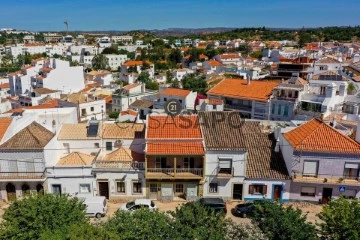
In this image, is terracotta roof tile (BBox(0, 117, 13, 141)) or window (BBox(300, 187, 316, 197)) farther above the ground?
terracotta roof tile (BBox(0, 117, 13, 141))

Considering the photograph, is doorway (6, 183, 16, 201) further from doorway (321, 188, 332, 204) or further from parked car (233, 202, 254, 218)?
doorway (321, 188, 332, 204)

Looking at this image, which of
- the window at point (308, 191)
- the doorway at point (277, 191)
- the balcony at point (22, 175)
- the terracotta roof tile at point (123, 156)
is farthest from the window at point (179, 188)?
the balcony at point (22, 175)

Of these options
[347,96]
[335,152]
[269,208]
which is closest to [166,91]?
[347,96]

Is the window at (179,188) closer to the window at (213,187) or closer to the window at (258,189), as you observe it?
the window at (213,187)

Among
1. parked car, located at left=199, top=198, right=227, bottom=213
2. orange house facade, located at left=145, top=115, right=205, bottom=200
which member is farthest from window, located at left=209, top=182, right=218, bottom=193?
parked car, located at left=199, top=198, right=227, bottom=213

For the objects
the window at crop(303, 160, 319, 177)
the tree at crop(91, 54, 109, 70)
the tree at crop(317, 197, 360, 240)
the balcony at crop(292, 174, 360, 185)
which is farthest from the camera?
the tree at crop(91, 54, 109, 70)

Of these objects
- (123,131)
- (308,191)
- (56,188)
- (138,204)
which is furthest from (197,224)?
(56,188)

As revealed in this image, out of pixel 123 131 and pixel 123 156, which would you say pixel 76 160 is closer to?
pixel 123 156

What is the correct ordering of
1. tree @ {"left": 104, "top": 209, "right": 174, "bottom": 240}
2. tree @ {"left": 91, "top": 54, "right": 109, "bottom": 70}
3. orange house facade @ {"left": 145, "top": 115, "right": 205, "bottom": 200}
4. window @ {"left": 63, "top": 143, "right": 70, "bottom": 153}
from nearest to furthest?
tree @ {"left": 104, "top": 209, "right": 174, "bottom": 240} → orange house facade @ {"left": 145, "top": 115, "right": 205, "bottom": 200} → window @ {"left": 63, "top": 143, "right": 70, "bottom": 153} → tree @ {"left": 91, "top": 54, "right": 109, "bottom": 70}
